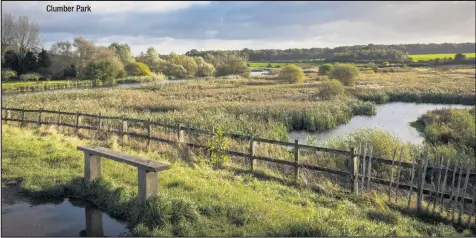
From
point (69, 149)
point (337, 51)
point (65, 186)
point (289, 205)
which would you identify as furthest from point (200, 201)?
point (337, 51)

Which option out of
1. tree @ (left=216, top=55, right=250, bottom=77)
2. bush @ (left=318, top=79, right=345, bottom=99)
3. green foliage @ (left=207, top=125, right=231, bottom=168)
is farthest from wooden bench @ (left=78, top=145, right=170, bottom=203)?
tree @ (left=216, top=55, right=250, bottom=77)

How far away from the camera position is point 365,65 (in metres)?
54.6

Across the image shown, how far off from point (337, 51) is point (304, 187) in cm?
3279

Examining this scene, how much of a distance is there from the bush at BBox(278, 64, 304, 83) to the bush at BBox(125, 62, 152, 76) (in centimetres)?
1735

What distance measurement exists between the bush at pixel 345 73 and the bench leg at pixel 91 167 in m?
37.3

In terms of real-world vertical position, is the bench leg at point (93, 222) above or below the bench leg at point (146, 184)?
below

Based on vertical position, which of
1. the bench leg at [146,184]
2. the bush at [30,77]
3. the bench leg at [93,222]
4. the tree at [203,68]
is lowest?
the bench leg at [93,222]

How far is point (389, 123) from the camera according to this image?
80.0 ft

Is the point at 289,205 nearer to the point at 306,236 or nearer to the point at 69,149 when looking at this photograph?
the point at 306,236

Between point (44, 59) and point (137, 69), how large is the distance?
11.0 metres

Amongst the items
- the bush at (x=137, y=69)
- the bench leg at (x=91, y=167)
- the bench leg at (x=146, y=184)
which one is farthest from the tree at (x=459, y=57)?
the bench leg at (x=146, y=184)

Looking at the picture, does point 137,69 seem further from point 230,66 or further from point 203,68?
point 230,66

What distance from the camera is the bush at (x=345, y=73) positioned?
136ft

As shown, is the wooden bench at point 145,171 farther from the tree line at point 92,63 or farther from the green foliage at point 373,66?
the green foliage at point 373,66
